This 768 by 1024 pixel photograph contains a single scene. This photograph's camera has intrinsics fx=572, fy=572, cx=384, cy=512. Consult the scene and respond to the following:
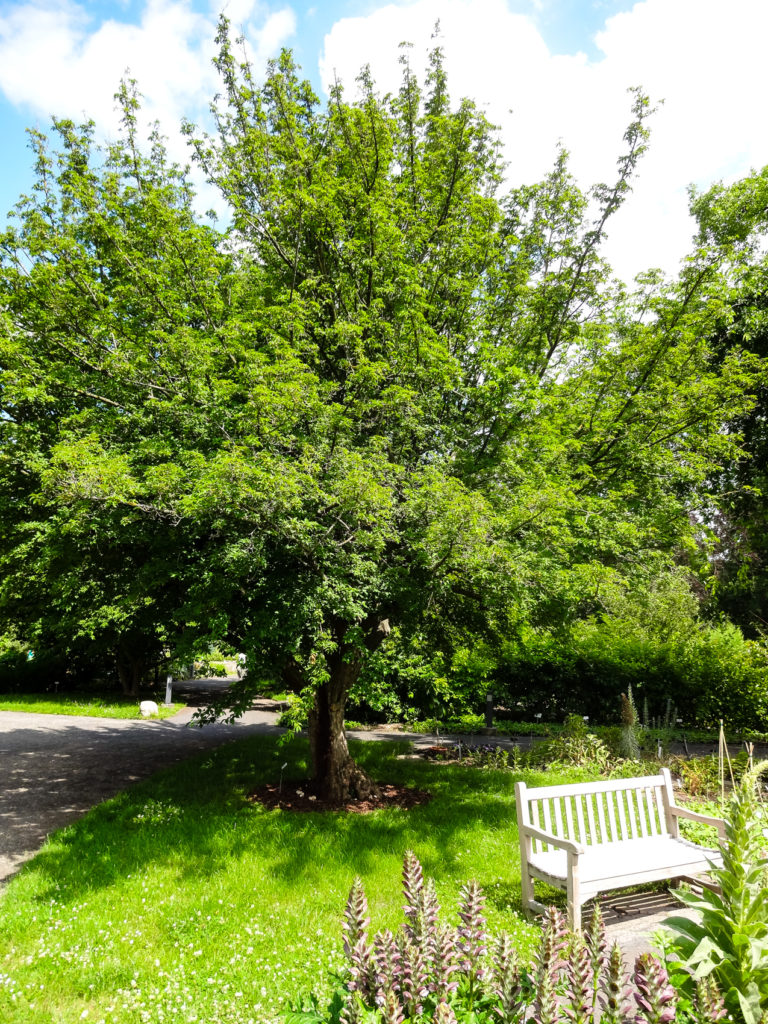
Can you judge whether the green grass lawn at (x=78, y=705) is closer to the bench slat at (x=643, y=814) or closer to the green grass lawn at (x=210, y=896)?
the green grass lawn at (x=210, y=896)

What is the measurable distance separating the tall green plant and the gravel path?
240 inches

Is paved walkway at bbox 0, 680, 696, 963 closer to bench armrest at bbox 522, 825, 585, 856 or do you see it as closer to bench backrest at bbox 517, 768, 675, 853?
bench backrest at bbox 517, 768, 675, 853

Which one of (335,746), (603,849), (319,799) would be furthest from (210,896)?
(603,849)

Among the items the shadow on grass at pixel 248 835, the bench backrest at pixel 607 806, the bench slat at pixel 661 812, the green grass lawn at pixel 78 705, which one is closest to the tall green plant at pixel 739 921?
the bench backrest at pixel 607 806

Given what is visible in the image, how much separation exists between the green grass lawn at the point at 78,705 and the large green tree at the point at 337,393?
8408 mm

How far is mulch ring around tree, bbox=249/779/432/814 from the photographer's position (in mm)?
7410

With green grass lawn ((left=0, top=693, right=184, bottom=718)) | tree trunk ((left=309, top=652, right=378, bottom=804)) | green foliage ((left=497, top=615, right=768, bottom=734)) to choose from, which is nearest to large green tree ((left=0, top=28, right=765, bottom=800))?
tree trunk ((left=309, top=652, right=378, bottom=804))

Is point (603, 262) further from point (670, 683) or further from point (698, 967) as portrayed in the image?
point (670, 683)

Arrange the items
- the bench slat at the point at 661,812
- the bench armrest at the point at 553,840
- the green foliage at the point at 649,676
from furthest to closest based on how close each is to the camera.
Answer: the green foliage at the point at 649,676 < the bench slat at the point at 661,812 < the bench armrest at the point at 553,840

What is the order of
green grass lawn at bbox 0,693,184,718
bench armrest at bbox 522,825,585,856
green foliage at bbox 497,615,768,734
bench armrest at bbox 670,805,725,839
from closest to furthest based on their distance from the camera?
bench armrest at bbox 522,825,585,856, bench armrest at bbox 670,805,725,839, green foliage at bbox 497,615,768,734, green grass lawn at bbox 0,693,184,718

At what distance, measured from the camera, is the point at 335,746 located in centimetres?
805

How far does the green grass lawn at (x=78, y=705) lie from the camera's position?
15719 millimetres

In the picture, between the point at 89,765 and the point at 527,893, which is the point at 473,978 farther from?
the point at 89,765

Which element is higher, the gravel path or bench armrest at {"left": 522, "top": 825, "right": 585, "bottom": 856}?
bench armrest at {"left": 522, "top": 825, "right": 585, "bottom": 856}
